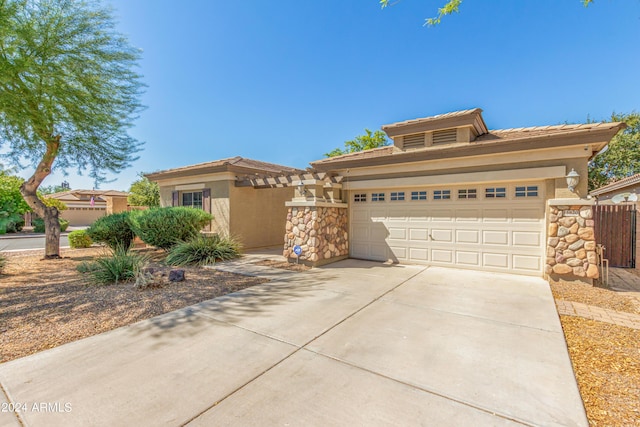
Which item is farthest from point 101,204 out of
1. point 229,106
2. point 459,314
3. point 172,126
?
point 459,314

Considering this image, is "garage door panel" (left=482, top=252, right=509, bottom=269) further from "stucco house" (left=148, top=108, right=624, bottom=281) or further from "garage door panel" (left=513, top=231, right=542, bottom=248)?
"garage door panel" (left=513, top=231, right=542, bottom=248)

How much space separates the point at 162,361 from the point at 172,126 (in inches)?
550

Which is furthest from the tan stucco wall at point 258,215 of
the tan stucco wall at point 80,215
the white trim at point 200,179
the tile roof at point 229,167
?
the tan stucco wall at point 80,215

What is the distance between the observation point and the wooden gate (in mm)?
8391

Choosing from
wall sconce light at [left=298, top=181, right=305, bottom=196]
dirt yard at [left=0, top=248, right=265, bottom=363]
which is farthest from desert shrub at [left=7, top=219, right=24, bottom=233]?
wall sconce light at [left=298, top=181, right=305, bottom=196]

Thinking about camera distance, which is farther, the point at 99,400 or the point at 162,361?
the point at 162,361

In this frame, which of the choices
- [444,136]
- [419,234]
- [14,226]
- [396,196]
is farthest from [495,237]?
[14,226]

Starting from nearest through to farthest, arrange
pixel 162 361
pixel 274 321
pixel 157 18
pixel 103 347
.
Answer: pixel 162 361 < pixel 103 347 < pixel 274 321 < pixel 157 18

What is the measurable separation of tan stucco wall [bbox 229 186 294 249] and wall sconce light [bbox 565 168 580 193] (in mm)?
10104

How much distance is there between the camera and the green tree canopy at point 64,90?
7.27 meters

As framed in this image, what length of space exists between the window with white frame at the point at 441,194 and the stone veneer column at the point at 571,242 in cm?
227

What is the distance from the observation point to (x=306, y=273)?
757 cm

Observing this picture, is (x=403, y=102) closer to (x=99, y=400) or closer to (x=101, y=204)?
(x=99, y=400)

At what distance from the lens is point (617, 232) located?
28.4 ft
